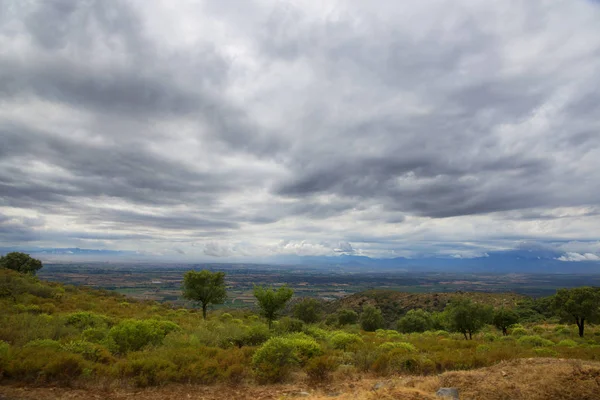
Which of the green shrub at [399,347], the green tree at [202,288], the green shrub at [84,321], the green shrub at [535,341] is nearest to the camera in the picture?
the green shrub at [399,347]

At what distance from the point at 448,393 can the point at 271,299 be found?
1616cm

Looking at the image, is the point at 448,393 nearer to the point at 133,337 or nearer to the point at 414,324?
the point at 133,337

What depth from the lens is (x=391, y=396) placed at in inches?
340

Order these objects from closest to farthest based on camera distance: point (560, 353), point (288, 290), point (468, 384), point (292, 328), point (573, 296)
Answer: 1. point (468, 384)
2. point (560, 353)
3. point (292, 328)
4. point (288, 290)
5. point (573, 296)

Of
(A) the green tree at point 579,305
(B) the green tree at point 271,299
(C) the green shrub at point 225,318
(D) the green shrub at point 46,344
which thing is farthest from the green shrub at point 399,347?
(A) the green tree at point 579,305

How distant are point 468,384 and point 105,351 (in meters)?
12.9

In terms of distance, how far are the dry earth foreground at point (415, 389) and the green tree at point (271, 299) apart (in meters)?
12.7

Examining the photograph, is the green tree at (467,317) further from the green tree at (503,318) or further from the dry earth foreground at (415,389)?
the dry earth foreground at (415,389)

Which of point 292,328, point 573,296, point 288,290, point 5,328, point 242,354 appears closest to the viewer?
point 242,354

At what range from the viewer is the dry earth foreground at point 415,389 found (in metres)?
8.82

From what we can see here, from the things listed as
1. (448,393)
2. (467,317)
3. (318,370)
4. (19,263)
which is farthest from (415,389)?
(19,263)

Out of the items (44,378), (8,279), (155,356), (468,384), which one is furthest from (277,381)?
(8,279)

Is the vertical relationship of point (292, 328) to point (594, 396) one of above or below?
below

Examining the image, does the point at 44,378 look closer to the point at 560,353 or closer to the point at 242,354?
the point at 242,354
